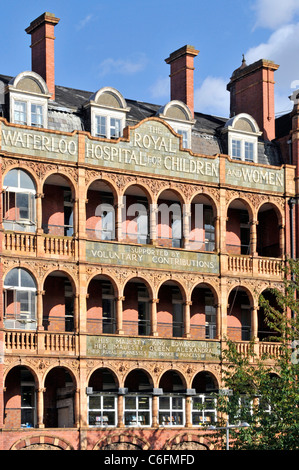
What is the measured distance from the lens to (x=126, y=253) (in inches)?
2261

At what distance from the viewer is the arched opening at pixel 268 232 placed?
63.8 meters

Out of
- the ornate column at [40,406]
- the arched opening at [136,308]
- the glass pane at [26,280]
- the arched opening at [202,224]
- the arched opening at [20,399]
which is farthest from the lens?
the arched opening at [202,224]

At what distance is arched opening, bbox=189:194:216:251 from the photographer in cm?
6128

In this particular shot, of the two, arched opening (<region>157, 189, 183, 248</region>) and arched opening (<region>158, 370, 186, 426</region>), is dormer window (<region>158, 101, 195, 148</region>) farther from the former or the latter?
arched opening (<region>158, 370, 186, 426</region>)

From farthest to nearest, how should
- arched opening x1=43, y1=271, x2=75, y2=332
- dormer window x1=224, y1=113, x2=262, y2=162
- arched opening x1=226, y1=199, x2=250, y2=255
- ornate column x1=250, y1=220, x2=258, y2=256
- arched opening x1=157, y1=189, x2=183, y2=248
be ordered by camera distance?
arched opening x1=226, y1=199, x2=250, y2=255, dormer window x1=224, y1=113, x2=262, y2=162, ornate column x1=250, y1=220, x2=258, y2=256, arched opening x1=157, y1=189, x2=183, y2=248, arched opening x1=43, y1=271, x2=75, y2=332

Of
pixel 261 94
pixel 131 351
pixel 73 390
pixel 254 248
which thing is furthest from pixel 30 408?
pixel 261 94

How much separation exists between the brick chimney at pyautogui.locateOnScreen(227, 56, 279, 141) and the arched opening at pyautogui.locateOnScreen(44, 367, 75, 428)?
1811 cm

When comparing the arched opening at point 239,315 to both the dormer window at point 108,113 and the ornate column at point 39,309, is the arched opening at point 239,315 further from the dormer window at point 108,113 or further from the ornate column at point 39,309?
the ornate column at point 39,309

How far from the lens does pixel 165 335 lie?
59.4 meters

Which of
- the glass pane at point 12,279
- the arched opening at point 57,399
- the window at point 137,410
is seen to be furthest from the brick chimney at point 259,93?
the arched opening at point 57,399

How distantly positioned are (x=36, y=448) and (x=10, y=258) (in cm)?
848

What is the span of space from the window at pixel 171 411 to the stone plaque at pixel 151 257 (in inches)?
247

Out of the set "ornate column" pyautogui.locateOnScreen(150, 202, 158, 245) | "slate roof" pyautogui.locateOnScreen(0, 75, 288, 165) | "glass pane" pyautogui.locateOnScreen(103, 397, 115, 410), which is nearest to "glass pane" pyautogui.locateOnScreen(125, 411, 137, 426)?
"glass pane" pyautogui.locateOnScreen(103, 397, 115, 410)

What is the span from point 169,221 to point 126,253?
4468mm
